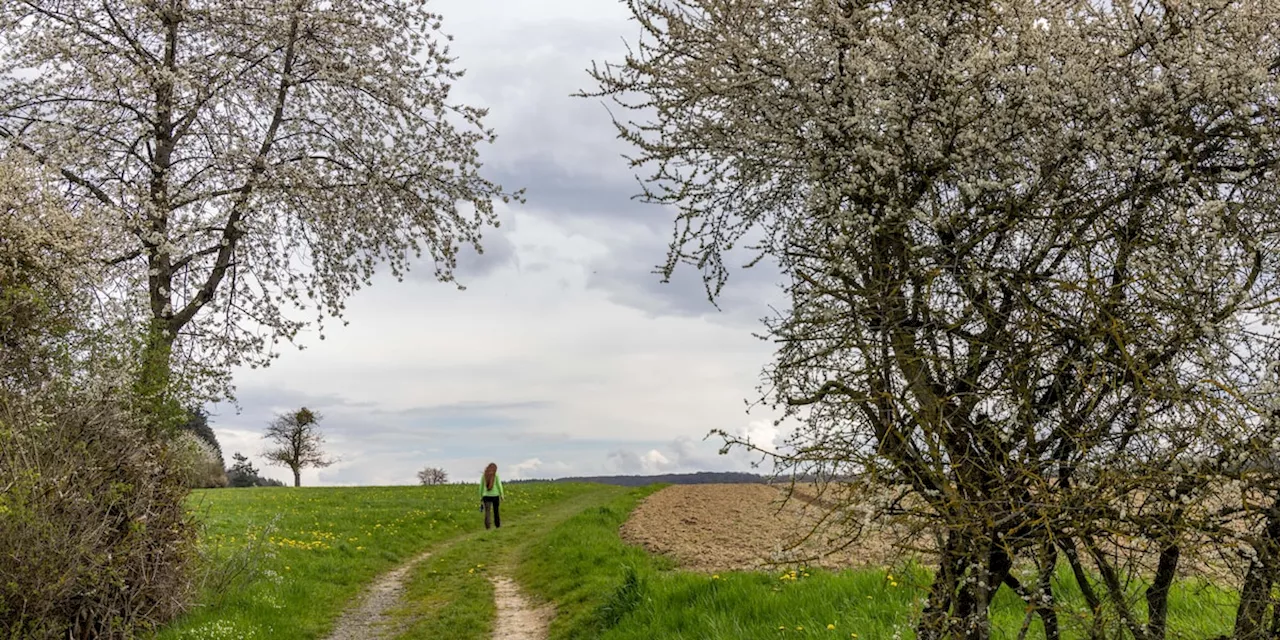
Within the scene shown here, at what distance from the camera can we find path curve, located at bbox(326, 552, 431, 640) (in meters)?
10.7

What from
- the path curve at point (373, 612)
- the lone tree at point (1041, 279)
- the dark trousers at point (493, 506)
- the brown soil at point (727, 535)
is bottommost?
the path curve at point (373, 612)

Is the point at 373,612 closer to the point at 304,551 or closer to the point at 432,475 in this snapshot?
the point at 304,551

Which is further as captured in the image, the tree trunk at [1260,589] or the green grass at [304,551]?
the green grass at [304,551]

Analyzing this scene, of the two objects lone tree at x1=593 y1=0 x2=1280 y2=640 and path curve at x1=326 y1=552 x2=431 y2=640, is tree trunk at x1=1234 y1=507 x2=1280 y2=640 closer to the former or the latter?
lone tree at x1=593 y1=0 x2=1280 y2=640

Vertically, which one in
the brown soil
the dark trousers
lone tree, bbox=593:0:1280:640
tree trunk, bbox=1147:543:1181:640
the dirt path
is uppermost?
lone tree, bbox=593:0:1280:640

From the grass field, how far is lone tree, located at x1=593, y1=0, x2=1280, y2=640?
2.02 ft

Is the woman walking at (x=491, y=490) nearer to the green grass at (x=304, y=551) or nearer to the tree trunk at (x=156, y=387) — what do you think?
the green grass at (x=304, y=551)

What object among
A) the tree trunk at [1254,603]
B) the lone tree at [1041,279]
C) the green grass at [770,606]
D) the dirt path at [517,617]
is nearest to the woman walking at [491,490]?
the dirt path at [517,617]

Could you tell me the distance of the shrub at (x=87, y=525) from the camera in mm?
7402

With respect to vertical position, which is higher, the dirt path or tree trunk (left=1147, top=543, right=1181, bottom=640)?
tree trunk (left=1147, top=543, right=1181, bottom=640)

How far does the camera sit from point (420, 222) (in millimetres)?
15875

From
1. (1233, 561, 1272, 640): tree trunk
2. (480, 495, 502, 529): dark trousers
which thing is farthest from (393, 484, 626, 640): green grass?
(1233, 561, 1272, 640): tree trunk

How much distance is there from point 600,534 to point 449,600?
15.3ft

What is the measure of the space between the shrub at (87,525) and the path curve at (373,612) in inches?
85.9
